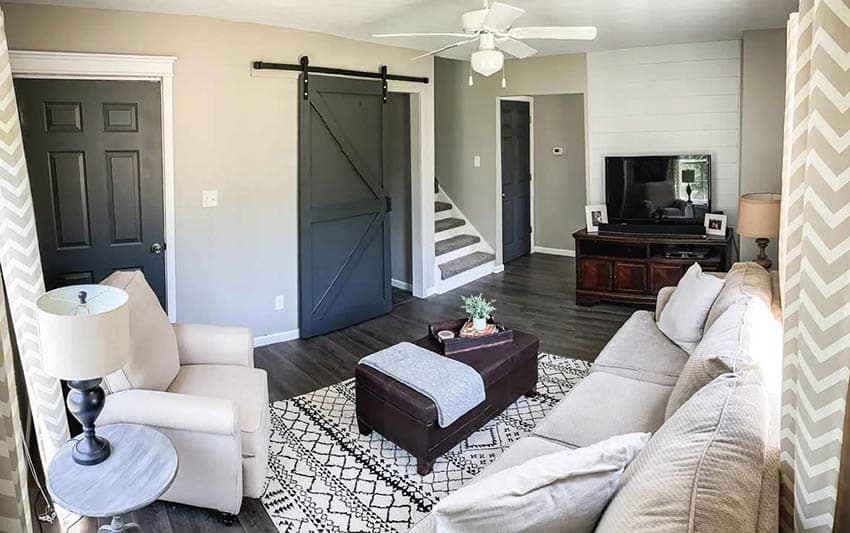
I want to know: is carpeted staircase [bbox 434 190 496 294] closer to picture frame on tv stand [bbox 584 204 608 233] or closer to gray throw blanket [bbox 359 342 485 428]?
picture frame on tv stand [bbox 584 204 608 233]

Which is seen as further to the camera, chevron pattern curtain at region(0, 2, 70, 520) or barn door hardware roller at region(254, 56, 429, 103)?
barn door hardware roller at region(254, 56, 429, 103)

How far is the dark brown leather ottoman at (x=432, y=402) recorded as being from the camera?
3082 millimetres

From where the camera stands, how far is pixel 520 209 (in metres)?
8.37

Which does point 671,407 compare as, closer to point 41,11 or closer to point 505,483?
point 505,483

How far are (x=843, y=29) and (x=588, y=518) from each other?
51.0 inches

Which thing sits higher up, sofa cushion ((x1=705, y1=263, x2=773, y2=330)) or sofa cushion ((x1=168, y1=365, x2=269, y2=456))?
sofa cushion ((x1=705, y1=263, x2=773, y2=330))

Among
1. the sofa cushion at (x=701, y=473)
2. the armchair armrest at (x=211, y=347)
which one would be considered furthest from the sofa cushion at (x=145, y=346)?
the sofa cushion at (x=701, y=473)

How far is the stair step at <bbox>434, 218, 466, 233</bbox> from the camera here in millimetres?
7637

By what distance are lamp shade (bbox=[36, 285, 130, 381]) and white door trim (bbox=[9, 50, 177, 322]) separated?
7.12 ft

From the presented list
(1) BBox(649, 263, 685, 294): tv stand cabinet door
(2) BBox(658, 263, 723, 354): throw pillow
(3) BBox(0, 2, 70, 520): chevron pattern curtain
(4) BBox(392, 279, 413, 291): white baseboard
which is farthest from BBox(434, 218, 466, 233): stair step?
(3) BBox(0, 2, 70, 520): chevron pattern curtain

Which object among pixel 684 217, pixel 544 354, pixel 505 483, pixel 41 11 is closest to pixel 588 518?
pixel 505 483

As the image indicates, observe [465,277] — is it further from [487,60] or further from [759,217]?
[487,60]

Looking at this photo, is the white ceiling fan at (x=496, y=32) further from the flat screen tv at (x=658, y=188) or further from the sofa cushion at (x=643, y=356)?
the flat screen tv at (x=658, y=188)

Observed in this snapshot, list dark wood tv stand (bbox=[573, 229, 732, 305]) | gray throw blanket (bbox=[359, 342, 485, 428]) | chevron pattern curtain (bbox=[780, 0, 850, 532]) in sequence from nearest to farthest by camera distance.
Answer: chevron pattern curtain (bbox=[780, 0, 850, 532])
gray throw blanket (bbox=[359, 342, 485, 428])
dark wood tv stand (bbox=[573, 229, 732, 305])
